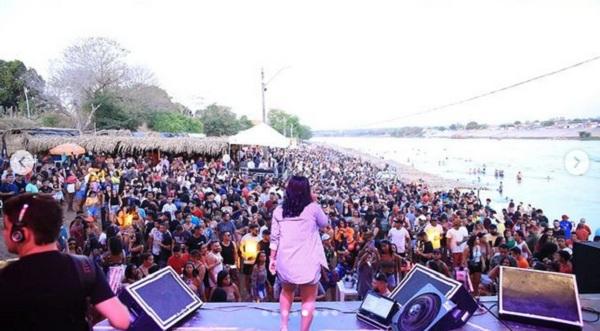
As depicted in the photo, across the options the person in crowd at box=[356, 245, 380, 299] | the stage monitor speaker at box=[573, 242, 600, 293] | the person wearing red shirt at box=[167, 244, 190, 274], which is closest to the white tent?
the person wearing red shirt at box=[167, 244, 190, 274]

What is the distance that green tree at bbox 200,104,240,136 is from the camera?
42094 millimetres

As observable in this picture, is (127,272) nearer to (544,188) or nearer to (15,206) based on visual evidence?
(15,206)

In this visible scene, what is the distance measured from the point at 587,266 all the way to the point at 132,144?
20.3m

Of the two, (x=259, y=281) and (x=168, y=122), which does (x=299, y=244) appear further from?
(x=168, y=122)

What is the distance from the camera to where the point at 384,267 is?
19.8 feet

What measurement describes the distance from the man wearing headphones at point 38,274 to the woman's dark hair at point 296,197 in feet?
5.48

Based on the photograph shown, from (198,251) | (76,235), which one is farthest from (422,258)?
(76,235)

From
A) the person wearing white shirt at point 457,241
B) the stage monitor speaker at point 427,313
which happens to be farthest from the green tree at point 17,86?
the stage monitor speaker at point 427,313

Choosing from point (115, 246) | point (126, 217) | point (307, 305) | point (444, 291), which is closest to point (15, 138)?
point (126, 217)

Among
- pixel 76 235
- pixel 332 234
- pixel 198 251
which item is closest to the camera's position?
pixel 198 251

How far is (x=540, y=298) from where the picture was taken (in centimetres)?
339

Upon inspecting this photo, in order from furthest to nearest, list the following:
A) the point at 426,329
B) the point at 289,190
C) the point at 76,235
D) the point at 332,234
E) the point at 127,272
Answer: the point at 332,234, the point at 76,235, the point at 127,272, the point at 289,190, the point at 426,329

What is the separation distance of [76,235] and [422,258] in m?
6.00

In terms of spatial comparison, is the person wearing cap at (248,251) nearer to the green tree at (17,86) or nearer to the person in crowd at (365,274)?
the person in crowd at (365,274)
